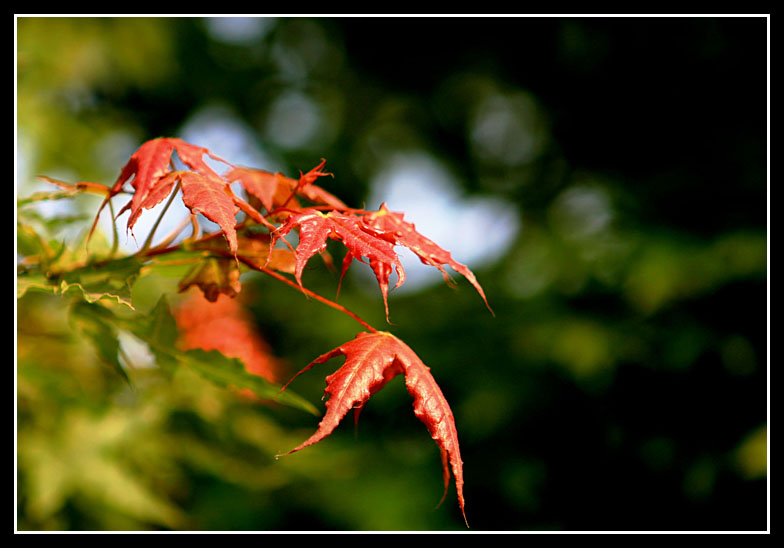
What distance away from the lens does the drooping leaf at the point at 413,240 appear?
0.54 meters

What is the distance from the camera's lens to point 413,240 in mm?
592

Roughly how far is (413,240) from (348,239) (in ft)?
0.33

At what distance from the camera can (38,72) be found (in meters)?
1.89

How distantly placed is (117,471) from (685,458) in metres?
1.72

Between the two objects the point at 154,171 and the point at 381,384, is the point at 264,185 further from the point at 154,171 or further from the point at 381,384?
the point at 381,384

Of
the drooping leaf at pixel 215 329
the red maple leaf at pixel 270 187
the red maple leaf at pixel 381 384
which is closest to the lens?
the red maple leaf at pixel 381 384

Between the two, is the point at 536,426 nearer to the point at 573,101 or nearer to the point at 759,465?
the point at 759,465

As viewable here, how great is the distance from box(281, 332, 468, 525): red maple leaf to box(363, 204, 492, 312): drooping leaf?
80 millimetres

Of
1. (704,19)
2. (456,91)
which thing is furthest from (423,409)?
(456,91)

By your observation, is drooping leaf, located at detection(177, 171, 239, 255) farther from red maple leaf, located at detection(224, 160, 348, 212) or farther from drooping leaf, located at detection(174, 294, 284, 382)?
drooping leaf, located at detection(174, 294, 284, 382)

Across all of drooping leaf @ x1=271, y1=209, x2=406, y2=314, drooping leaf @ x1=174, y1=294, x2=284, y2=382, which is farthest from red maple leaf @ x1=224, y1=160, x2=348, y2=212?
drooping leaf @ x1=174, y1=294, x2=284, y2=382

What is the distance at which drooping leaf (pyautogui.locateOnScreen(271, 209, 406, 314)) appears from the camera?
1.59 feet

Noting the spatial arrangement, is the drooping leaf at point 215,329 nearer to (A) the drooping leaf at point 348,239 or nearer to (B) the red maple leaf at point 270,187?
(B) the red maple leaf at point 270,187

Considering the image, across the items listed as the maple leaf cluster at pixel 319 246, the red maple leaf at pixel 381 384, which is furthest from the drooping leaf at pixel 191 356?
the red maple leaf at pixel 381 384
